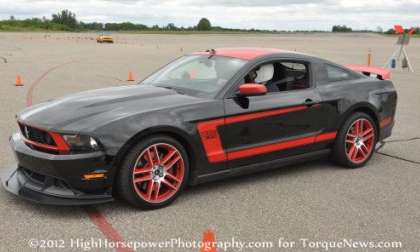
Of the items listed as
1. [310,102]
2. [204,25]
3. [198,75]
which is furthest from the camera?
[204,25]

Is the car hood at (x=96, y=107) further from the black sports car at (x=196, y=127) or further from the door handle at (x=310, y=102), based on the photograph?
the door handle at (x=310, y=102)

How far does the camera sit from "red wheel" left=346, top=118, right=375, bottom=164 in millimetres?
6184

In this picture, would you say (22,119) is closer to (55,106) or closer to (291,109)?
(55,106)

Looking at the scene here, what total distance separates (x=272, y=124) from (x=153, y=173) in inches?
57.6

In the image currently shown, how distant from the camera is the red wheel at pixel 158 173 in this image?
15.0ft

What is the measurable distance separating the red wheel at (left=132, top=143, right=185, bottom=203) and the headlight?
439 millimetres

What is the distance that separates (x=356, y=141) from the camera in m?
6.25

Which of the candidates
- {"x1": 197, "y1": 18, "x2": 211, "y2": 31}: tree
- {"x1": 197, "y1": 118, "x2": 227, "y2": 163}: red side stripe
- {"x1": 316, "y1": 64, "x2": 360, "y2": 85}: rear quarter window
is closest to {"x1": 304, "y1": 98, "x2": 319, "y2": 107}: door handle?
{"x1": 316, "y1": 64, "x2": 360, "y2": 85}: rear quarter window

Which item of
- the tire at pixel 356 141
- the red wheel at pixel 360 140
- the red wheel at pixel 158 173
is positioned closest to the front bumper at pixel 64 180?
Result: the red wheel at pixel 158 173

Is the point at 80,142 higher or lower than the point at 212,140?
higher

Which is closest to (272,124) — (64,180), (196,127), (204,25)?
→ (196,127)

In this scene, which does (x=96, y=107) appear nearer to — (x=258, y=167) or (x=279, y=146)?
(x=258, y=167)

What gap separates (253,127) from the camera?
5207mm

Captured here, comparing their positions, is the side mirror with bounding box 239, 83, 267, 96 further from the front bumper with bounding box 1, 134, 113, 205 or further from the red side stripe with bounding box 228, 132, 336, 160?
the front bumper with bounding box 1, 134, 113, 205
